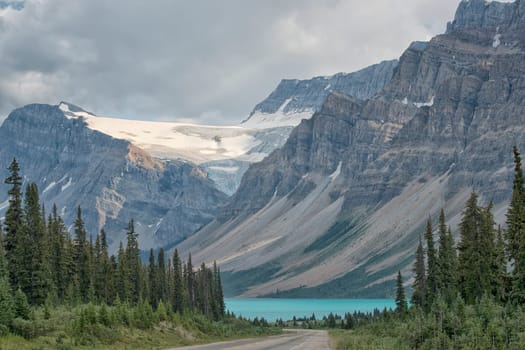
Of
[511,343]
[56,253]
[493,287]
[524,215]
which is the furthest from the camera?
[56,253]

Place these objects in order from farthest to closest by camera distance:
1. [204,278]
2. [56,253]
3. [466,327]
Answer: [204,278] < [56,253] < [466,327]

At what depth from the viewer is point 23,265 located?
81125 millimetres

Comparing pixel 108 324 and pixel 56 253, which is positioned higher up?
pixel 56 253

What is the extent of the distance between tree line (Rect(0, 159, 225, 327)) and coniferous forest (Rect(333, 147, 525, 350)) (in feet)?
86.8

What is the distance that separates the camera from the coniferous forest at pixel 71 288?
5369cm

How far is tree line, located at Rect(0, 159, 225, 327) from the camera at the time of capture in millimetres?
80312

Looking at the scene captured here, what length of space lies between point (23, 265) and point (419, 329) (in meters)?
40.9

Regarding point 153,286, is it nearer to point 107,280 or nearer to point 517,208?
point 107,280

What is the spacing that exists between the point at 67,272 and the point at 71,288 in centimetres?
782

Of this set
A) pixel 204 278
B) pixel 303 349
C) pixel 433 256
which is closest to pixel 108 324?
pixel 303 349

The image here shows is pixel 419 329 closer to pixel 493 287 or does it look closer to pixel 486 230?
pixel 493 287

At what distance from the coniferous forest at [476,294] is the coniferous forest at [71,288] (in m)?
18.8

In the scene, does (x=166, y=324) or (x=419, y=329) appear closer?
(x=419, y=329)

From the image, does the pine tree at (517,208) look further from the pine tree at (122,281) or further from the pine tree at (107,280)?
the pine tree at (122,281)
